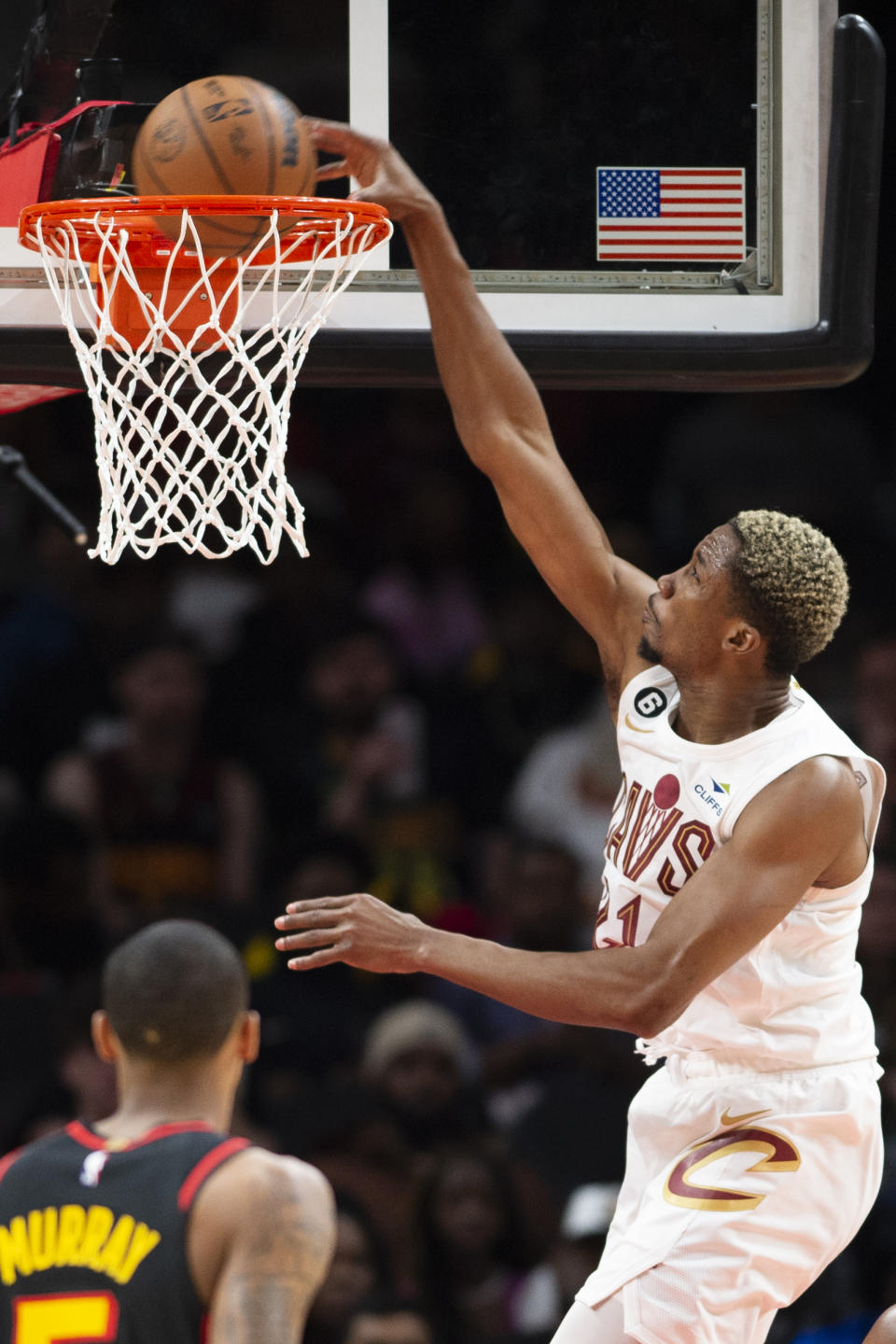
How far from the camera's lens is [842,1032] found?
10.6 ft

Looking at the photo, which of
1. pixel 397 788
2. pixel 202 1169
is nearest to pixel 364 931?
pixel 202 1169

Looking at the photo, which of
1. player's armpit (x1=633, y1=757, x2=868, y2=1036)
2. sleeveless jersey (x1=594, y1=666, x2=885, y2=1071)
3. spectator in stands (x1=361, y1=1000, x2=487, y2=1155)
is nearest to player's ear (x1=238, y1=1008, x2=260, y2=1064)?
player's armpit (x1=633, y1=757, x2=868, y2=1036)

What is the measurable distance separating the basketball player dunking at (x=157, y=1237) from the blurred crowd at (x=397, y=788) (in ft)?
8.27

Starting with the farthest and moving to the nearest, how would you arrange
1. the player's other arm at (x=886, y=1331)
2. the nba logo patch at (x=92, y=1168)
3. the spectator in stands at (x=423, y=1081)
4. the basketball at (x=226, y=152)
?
the spectator in stands at (x=423, y=1081) < the basketball at (x=226, y=152) < the player's other arm at (x=886, y=1331) < the nba logo patch at (x=92, y=1168)

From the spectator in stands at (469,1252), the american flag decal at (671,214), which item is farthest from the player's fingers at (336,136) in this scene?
the spectator in stands at (469,1252)

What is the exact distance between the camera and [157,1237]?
2430 millimetres

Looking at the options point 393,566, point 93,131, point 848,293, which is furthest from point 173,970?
point 393,566

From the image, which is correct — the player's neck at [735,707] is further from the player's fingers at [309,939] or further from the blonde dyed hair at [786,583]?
the player's fingers at [309,939]

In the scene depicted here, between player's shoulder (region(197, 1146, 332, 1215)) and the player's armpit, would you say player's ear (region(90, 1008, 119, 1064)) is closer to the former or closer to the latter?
player's shoulder (region(197, 1146, 332, 1215))

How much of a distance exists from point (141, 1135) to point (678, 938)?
982mm

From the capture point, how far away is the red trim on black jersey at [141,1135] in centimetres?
252

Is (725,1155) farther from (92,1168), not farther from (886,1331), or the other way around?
(92,1168)

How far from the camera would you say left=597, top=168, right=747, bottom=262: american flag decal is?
13.0 feet

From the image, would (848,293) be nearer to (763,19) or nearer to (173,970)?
(763,19)
